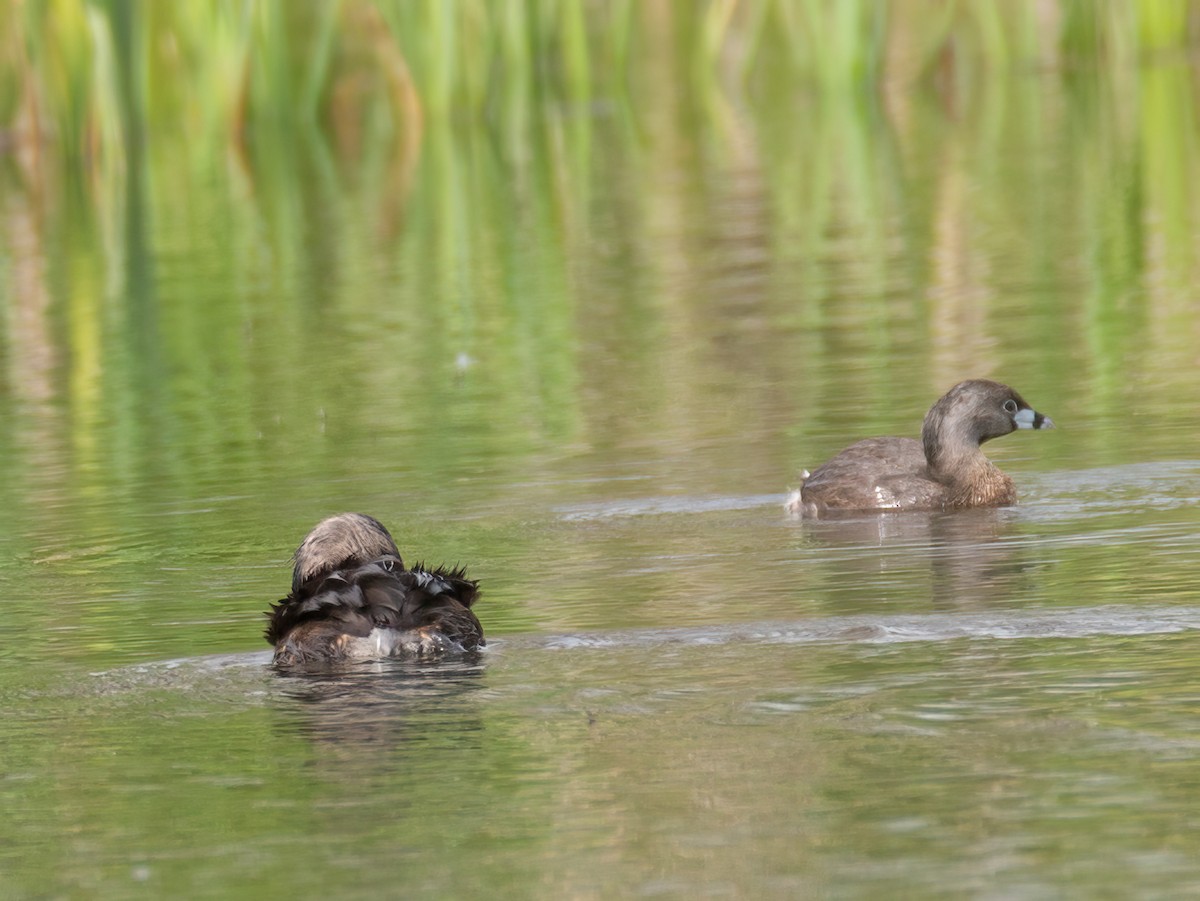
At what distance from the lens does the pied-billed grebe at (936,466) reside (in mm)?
11383

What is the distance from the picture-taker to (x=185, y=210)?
94.7 feet

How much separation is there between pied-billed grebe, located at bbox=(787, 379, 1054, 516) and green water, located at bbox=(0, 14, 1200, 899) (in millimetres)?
236

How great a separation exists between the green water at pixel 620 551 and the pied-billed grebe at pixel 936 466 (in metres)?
0.24

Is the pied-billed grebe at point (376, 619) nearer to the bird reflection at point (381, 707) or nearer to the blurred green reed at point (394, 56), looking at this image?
the bird reflection at point (381, 707)

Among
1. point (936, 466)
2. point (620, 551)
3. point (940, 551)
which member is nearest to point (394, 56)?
point (936, 466)

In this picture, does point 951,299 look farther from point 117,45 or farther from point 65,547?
point 117,45

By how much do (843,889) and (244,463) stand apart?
317 inches

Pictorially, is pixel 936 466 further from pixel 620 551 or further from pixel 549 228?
pixel 549 228

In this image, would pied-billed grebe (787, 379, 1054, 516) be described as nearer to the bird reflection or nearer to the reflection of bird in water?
the reflection of bird in water

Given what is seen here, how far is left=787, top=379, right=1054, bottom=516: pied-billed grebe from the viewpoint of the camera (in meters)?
11.4

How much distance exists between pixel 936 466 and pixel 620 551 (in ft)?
6.52

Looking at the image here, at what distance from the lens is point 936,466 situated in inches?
463

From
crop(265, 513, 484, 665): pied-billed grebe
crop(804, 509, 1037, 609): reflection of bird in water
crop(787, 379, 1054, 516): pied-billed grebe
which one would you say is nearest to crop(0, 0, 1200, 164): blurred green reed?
crop(787, 379, 1054, 516): pied-billed grebe

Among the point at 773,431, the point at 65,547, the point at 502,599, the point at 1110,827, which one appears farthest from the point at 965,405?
the point at 1110,827
